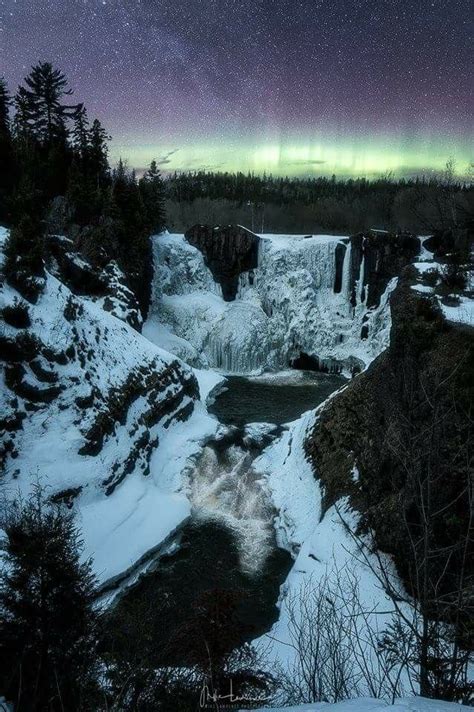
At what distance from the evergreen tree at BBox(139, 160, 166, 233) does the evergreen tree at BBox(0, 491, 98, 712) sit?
44.0m

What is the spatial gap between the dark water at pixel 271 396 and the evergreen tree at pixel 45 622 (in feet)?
67.6

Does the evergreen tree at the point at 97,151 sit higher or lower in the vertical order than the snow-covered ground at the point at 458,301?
higher

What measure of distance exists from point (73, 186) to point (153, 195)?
13.4 meters

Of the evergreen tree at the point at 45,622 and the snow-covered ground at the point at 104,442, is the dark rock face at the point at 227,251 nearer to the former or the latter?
the snow-covered ground at the point at 104,442

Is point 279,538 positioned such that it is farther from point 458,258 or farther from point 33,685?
point 458,258

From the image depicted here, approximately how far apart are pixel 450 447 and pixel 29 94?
5325 centimetres

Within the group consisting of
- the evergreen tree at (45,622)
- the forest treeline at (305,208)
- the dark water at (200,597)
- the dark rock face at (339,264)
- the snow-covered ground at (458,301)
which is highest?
the forest treeline at (305,208)

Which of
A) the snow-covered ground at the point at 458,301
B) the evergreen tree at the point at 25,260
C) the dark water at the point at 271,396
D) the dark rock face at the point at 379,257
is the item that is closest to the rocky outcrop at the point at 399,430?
the snow-covered ground at the point at 458,301

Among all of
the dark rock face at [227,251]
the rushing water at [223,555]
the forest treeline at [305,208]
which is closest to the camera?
the rushing water at [223,555]

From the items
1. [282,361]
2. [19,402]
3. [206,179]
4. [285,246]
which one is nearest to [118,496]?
[19,402]

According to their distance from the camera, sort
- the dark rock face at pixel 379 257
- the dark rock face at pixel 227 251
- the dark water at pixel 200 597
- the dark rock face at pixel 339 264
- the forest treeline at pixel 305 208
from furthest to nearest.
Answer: the forest treeline at pixel 305 208 → the dark rock face at pixel 227 251 → the dark rock face at pixel 339 264 → the dark rock face at pixel 379 257 → the dark water at pixel 200 597

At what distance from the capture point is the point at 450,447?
11.9m

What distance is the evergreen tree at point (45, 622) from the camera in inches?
303

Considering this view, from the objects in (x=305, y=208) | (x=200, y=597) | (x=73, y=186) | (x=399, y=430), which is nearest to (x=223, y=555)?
(x=200, y=597)
